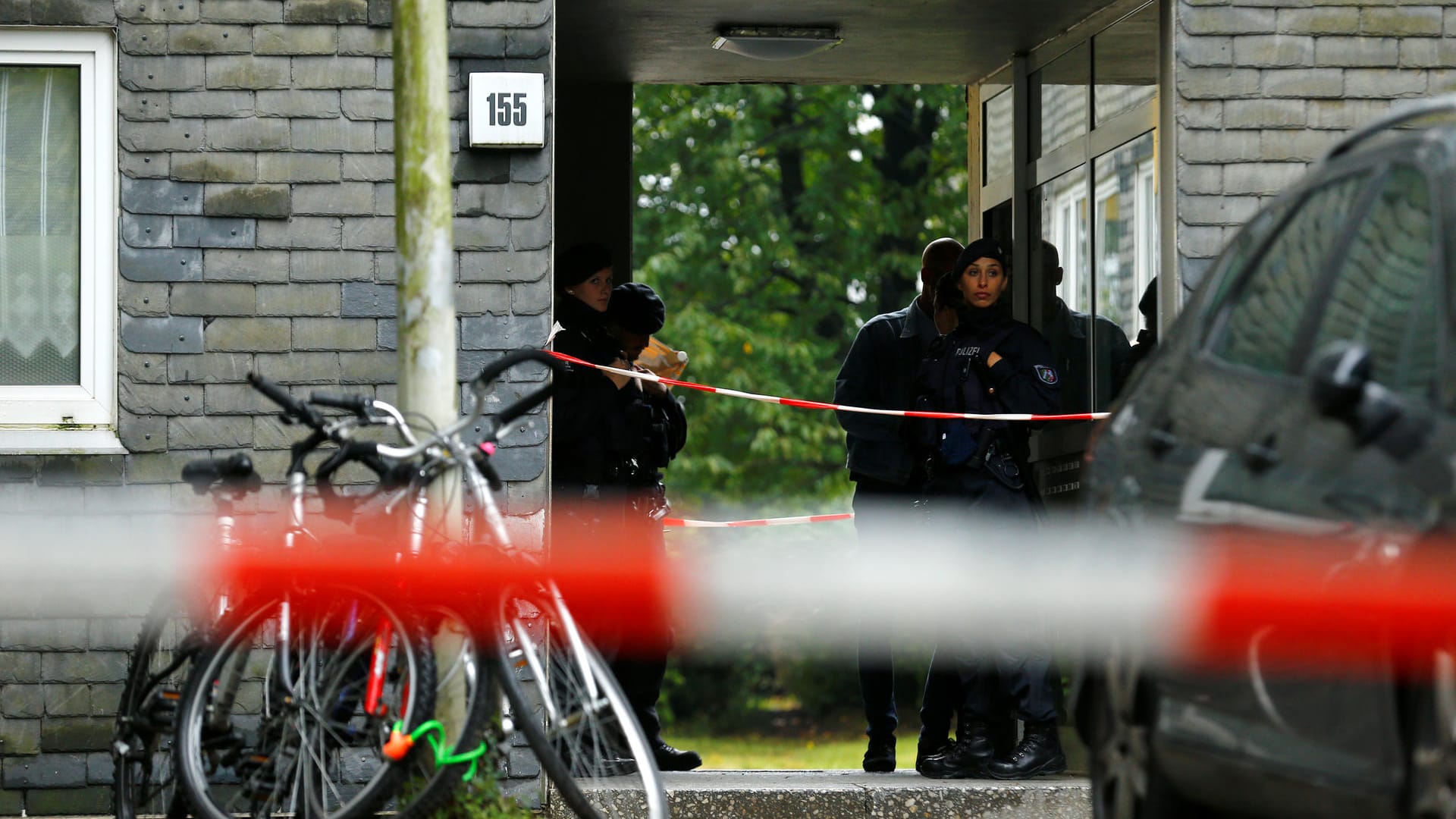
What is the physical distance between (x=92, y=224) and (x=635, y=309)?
78.9 inches

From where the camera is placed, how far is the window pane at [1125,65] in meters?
8.05

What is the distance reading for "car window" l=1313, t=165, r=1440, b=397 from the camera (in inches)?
137

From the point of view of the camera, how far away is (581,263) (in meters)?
7.93

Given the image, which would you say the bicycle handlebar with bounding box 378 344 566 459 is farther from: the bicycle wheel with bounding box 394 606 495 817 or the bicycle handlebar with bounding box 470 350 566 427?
the bicycle wheel with bounding box 394 606 495 817

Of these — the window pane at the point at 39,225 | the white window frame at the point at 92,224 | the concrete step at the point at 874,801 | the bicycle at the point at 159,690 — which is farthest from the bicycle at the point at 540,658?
the window pane at the point at 39,225

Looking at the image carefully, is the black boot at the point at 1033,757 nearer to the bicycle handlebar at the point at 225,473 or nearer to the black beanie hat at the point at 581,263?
the black beanie hat at the point at 581,263

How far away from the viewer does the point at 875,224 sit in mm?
24422

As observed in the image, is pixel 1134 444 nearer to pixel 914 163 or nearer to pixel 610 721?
pixel 610 721

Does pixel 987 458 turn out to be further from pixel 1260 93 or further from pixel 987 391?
pixel 1260 93

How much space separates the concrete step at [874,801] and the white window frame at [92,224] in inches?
84.1

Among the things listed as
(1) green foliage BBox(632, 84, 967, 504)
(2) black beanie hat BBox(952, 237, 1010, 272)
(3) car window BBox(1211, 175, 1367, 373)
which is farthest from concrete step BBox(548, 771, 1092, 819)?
(1) green foliage BBox(632, 84, 967, 504)

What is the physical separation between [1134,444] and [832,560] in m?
18.5

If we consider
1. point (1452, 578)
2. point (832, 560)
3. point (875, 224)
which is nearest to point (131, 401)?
point (1452, 578)

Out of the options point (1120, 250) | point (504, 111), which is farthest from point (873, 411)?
point (504, 111)
